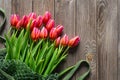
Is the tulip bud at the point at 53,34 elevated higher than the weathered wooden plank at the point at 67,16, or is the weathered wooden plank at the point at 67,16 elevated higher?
the weathered wooden plank at the point at 67,16

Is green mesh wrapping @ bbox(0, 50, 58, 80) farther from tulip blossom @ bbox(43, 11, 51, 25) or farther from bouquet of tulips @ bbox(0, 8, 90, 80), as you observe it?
tulip blossom @ bbox(43, 11, 51, 25)

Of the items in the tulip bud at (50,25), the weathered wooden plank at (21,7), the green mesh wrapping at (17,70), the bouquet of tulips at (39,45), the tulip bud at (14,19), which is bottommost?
the green mesh wrapping at (17,70)

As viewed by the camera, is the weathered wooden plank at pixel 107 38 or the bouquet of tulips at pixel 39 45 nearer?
the bouquet of tulips at pixel 39 45

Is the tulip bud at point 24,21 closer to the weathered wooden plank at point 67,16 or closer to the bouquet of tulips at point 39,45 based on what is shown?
the bouquet of tulips at point 39,45

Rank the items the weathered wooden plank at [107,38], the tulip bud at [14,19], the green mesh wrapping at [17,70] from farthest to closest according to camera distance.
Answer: the weathered wooden plank at [107,38] → the tulip bud at [14,19] → the green mesh wrapping at [17,70]

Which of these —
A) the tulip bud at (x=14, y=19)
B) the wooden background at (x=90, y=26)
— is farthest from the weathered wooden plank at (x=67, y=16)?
the tulip bud at (x=14, y=19)

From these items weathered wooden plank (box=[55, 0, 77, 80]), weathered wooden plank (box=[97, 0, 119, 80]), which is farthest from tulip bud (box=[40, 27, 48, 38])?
weathered wooden plank (box=[97, 0, 119, 80])

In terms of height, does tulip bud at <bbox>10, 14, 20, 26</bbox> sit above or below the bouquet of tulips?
above

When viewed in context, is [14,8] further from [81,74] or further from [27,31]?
[81,74]
